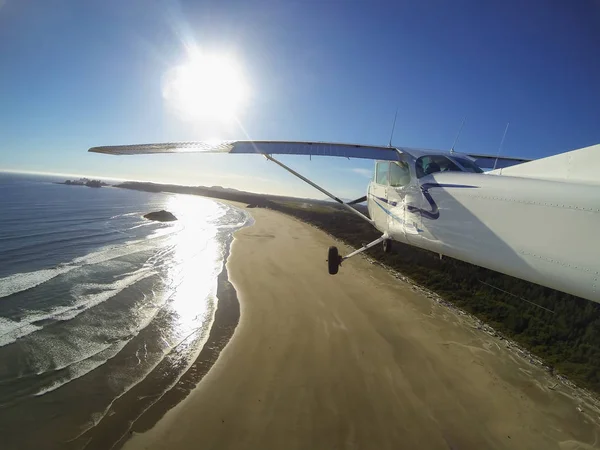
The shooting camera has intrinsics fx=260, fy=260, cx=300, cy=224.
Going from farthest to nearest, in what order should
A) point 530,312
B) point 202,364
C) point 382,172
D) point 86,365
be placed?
point 530,312, point 202,364, point 86,365, point 382,172

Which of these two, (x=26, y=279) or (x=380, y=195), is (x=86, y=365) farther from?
(x=26, y=279)

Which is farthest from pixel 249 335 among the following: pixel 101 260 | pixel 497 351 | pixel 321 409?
pixel 101 260

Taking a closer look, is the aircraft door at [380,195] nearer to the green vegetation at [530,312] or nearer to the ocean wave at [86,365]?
the green vegetation at [530,312]

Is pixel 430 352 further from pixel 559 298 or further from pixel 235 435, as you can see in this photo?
pixel 559 298

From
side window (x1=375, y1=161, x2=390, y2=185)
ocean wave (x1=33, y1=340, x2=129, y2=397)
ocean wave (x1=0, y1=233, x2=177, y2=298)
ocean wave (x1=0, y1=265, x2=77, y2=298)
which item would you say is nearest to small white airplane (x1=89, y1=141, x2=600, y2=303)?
side window (x1=375, y1=161, x2=390, y2=185)

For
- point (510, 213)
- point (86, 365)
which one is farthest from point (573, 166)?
point (86, 365)

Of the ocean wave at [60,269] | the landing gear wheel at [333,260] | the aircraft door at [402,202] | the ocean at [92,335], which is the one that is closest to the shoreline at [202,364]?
the ocean at [92,335]
